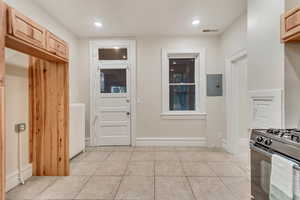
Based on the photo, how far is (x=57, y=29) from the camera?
385 cm

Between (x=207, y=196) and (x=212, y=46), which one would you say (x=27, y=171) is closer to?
(x=207, y=196)

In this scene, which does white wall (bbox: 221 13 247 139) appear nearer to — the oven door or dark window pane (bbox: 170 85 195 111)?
dark window pane (bbox: 170 85 195 111)

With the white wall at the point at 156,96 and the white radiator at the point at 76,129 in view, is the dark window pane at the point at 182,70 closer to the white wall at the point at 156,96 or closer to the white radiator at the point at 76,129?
the white wall at the point at 156,96

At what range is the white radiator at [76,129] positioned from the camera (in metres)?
3.80

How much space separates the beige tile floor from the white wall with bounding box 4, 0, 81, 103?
1600 mm

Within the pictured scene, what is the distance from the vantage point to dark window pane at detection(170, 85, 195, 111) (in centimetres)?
491

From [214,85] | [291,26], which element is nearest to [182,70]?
[214,85]

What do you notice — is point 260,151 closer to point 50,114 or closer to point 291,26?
point 291,26

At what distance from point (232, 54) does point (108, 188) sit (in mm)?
3282

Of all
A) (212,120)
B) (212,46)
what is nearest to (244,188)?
(212,120)

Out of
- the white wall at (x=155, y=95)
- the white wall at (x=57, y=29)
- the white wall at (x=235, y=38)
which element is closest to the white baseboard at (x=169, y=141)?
the white wall at (x=155, y=95)

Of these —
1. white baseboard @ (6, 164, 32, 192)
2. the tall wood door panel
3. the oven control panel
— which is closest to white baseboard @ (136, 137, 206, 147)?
the tall wood door panel

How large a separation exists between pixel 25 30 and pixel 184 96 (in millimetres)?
3582

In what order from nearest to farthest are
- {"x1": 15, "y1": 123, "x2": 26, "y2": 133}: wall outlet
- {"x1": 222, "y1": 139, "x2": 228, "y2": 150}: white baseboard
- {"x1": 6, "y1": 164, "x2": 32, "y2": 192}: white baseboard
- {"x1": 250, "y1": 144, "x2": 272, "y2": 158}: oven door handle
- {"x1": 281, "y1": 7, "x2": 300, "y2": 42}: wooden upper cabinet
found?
{"x1": 250, "y1": 144, "x2": 272, "y2": 158}: oven door handle < {"x1": 281, "y1": 7, "x2": 300, "y2": 42}: wooden upper cabinet < {"x1": 6, "y1": 164, "x2": 32, "y2": 192}: white baseboard < {"x1": 15, "y1": 123, "x2": 26, "y2": 133}: wall outlet < {"x1": 222, "y1": 139, "x2": 228, "y2": 150}: white baseboard
